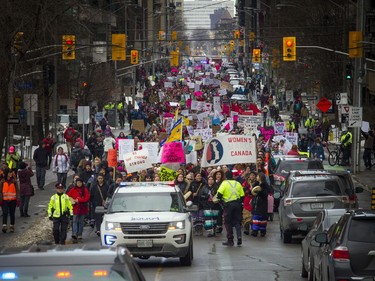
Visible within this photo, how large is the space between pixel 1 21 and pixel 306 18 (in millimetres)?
48336

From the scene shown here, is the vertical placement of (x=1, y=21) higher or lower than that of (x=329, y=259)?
higher

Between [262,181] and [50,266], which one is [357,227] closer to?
[50,266]

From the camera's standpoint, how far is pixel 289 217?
24.2 metres

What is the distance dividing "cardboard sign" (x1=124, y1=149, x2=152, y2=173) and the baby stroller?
4.39 metres

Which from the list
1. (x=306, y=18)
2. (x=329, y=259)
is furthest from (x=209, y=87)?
(x=329, y=259)

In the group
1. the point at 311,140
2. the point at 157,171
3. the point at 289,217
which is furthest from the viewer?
the point at 311,140

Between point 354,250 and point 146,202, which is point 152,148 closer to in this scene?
point 146,202

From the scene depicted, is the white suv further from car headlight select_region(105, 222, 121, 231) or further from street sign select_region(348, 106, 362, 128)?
street sign select_region(348, 106, 362, 128)

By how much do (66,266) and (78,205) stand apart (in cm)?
1726

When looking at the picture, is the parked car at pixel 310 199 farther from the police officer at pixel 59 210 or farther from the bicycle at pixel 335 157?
the bicycle at pixel 335 157

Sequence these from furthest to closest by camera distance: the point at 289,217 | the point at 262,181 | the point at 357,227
Result: the point at 262,181 → the point at 289,217 → the point at 357,227

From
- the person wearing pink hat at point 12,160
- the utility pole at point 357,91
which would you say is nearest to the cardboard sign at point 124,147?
the person wearing pink hat at point 12,160

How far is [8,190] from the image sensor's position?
2706 centimetres

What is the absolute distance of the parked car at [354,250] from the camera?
1418 centimetres
